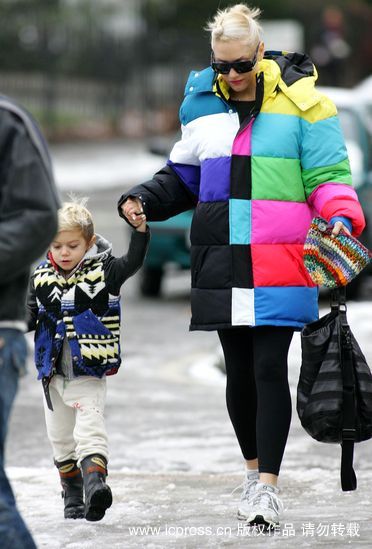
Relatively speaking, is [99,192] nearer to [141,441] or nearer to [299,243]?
[141,441]

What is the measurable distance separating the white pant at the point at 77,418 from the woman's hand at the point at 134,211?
0.62 metres

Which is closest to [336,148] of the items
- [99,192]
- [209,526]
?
[209,526]

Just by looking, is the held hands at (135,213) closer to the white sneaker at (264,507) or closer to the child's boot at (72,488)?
the child's boot at (72,488)

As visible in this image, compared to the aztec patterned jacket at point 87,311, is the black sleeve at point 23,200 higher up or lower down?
higher up

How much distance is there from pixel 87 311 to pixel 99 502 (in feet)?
2.36

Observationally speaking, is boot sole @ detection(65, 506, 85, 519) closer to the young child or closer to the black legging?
the young child

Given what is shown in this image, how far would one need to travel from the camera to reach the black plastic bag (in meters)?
5.52

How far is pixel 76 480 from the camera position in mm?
5883

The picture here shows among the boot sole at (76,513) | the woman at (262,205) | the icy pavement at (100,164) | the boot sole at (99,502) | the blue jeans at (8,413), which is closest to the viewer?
the blue jeans at (8,413)

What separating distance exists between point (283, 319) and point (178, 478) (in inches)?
57.8

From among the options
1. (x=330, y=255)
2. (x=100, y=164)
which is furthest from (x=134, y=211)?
(x=100, y=164)

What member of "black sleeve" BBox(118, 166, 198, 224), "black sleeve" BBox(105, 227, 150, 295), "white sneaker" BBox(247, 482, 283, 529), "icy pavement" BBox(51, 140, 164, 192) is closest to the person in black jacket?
"black sleeve" BBox(105, 227, 150, 295)

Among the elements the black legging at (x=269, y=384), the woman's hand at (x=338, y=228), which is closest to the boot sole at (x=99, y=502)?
the black legging at (x=269, y=384)

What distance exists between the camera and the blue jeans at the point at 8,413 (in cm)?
414
